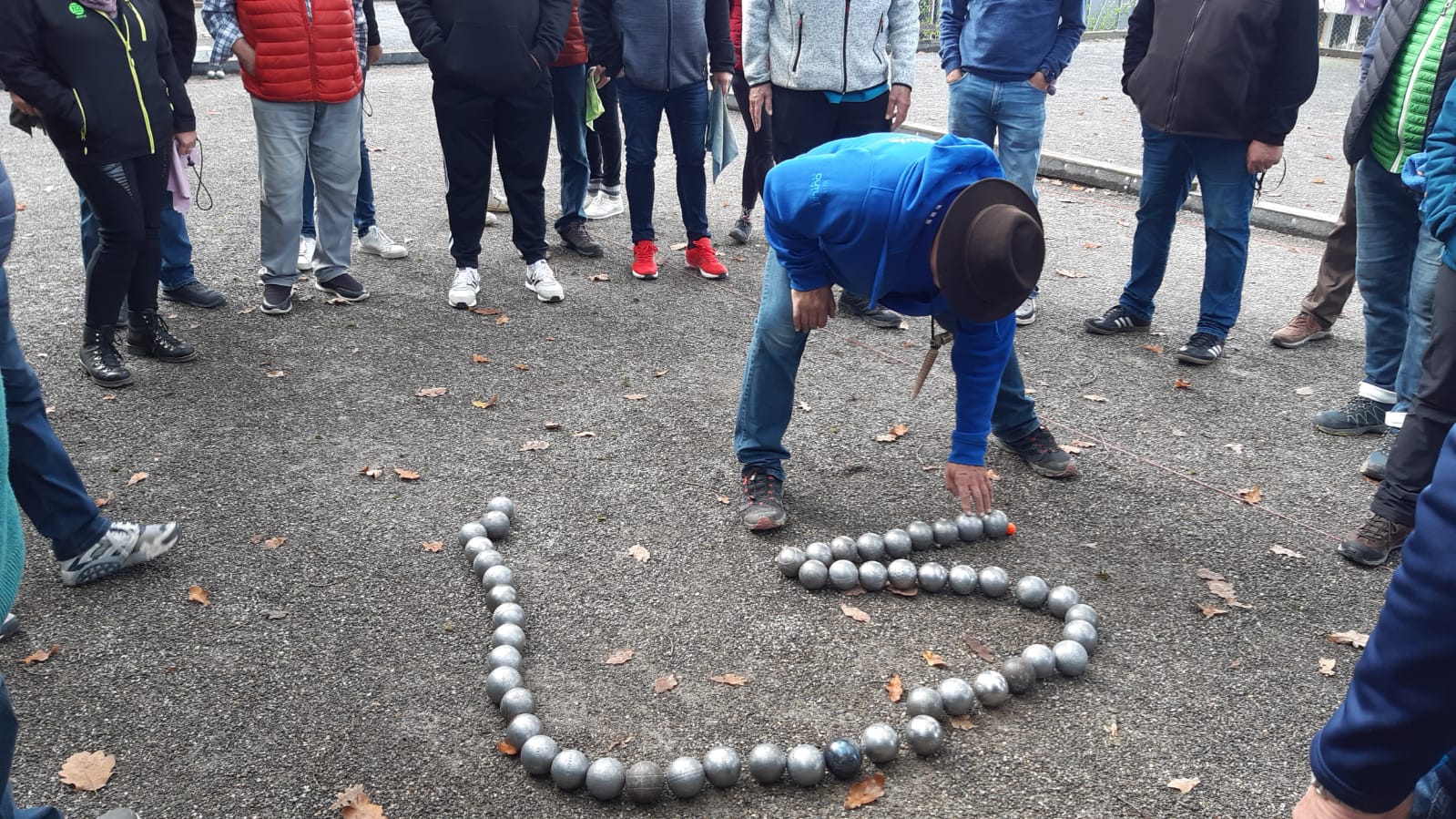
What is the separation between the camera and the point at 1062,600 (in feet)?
14.1

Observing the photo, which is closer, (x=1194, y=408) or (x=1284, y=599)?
(x=1284, y=599)

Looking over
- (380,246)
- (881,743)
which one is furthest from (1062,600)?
(380,246)

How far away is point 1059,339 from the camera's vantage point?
23.5 ft

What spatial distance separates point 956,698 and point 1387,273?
3.84 metres

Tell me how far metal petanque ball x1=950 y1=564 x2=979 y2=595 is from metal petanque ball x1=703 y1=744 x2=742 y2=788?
4.51 feet

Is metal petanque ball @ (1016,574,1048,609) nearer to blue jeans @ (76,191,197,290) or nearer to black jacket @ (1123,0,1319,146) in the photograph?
black jacket @ (1123,0,1319,146)

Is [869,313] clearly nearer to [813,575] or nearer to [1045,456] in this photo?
[1045,456]

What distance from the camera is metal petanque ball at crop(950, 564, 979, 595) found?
442cm

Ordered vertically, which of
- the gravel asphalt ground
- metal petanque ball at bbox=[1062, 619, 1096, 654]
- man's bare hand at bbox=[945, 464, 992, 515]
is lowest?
the gravel asphalt ground

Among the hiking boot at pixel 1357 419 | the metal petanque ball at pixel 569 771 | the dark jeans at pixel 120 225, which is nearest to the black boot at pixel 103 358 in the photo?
the dark jeans at pixel 120 225

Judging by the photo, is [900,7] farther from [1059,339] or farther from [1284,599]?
[1284,599]

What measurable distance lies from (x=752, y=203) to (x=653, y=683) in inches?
231

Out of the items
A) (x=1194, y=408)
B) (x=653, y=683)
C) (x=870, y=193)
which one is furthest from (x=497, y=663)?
(x=1194, y=408)

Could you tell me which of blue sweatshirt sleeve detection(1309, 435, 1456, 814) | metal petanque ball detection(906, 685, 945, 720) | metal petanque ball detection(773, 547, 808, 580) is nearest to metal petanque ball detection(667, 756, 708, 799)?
metal petanque ball detection(906, 685, 945, 720)
